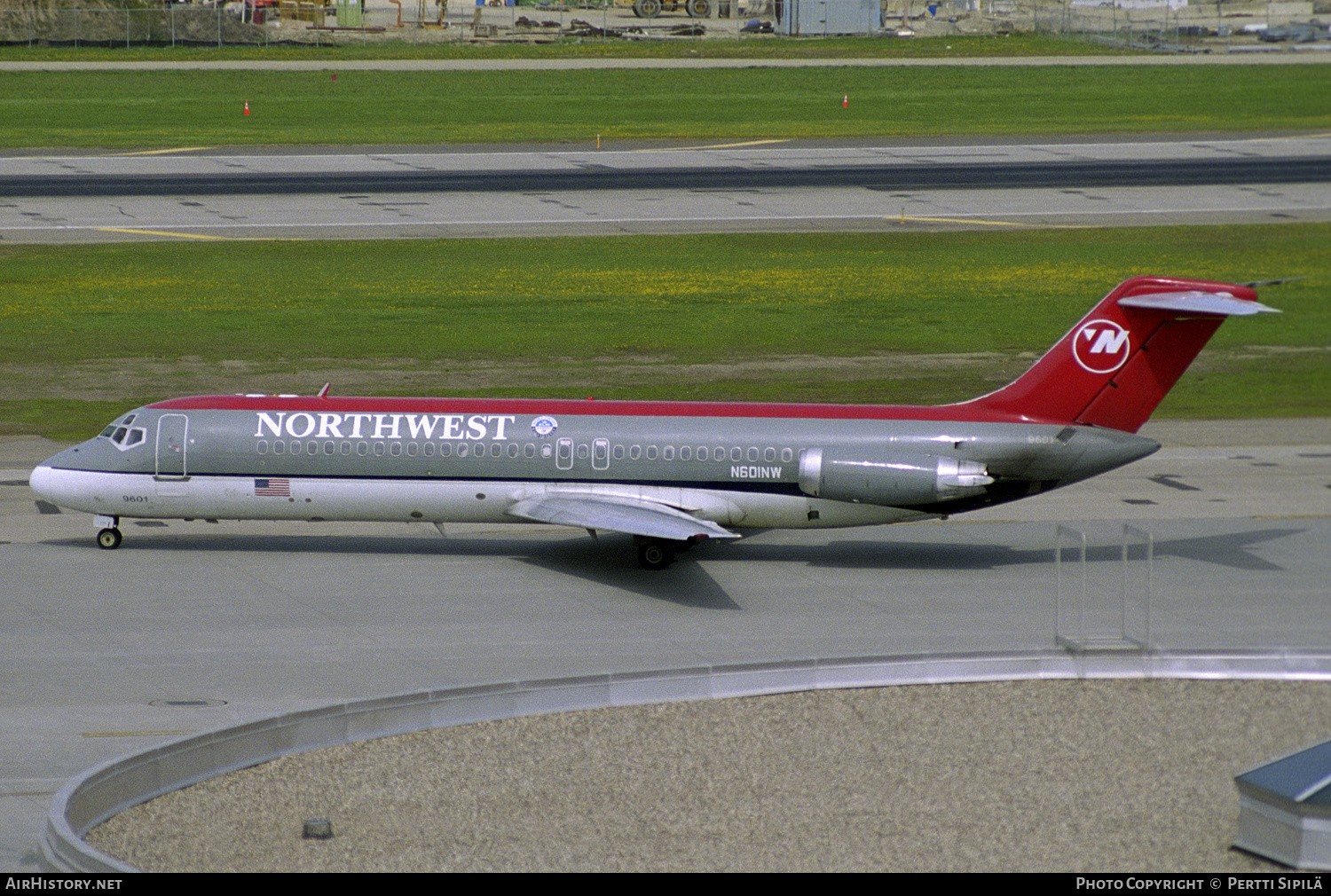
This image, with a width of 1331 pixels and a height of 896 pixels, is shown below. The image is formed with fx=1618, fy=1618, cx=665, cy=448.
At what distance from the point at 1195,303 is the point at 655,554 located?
1352cm

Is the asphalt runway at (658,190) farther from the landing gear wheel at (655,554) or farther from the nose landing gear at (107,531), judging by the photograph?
the landing gear wheel at (655,554)

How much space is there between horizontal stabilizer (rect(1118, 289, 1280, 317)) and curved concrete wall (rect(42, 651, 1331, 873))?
1254 cm

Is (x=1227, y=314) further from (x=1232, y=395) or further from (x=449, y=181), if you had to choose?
(x=449, y=181)

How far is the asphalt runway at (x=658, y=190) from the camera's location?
253 ft

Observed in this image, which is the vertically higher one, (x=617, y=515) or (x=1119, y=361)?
(x=1119, y=361)

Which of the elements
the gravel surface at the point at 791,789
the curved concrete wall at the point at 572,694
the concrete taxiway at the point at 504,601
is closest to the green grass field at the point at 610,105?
the concrete taxiway at the point at 504,601

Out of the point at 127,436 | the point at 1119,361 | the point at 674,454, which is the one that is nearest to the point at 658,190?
the point at 674,454

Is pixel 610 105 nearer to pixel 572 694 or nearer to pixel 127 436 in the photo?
pixel 127 436

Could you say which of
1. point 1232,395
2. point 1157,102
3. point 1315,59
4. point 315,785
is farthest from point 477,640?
point 1157,102

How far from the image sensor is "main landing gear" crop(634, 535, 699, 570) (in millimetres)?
37750

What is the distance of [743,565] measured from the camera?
38.7 metres

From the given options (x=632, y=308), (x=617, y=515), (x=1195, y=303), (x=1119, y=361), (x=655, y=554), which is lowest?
(x=655, y=554)

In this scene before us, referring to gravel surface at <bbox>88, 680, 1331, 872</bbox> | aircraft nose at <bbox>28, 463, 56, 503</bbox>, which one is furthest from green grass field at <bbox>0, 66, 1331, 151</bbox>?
gravel surface at <bbox>88, 680, 1331, 872</bbox>

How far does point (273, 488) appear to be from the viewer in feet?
125
